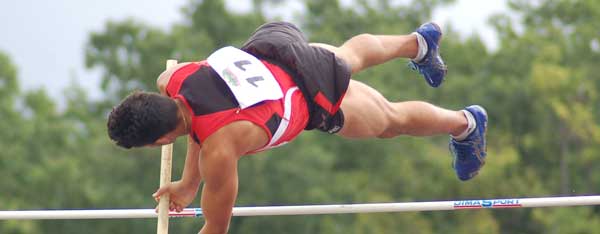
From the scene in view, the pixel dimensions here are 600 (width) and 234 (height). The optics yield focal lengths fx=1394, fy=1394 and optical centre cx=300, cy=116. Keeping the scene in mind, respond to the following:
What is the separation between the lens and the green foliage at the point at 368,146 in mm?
26688

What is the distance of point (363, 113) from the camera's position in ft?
19.4

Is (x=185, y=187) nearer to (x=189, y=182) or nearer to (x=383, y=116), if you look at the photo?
(x=189, y=182)

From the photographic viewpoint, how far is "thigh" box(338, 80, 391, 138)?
590 cm

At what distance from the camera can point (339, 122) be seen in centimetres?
586

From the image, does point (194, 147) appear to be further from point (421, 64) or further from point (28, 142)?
point (28, 142)

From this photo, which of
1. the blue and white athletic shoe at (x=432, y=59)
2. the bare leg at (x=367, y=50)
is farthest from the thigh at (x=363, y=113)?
the blue and white athletic shoe at (x=432, y=59)

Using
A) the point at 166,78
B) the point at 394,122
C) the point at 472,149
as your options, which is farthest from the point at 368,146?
the point at 166,78

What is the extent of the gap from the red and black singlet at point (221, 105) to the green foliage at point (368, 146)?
1940cm

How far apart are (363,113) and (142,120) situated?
3.79 ft

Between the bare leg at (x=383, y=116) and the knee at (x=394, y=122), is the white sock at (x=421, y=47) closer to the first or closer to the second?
the bare leg at (x=383, y=116)

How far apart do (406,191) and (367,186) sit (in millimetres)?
814

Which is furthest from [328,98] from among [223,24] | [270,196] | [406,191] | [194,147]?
[223,24]

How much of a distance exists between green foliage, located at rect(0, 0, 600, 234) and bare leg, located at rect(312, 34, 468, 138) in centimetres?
1883

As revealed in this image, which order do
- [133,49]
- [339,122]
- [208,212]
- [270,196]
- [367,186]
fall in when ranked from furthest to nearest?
[133,49], [367,186], [270,196], [339,122], [208,212]
